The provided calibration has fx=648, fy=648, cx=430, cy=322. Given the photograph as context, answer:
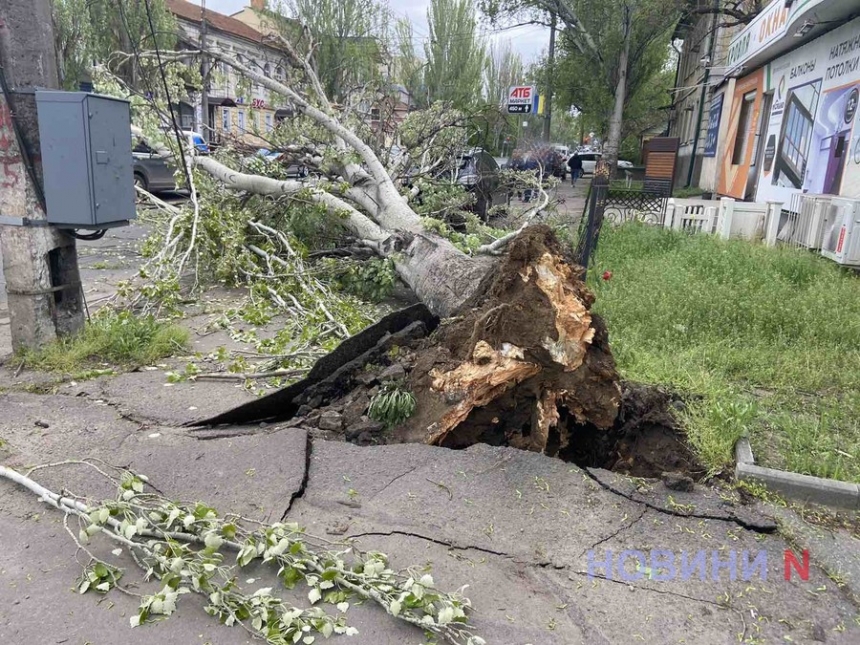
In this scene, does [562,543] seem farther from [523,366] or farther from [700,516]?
[523,366]

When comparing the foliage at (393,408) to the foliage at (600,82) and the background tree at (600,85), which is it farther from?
the background tree at (600,85)

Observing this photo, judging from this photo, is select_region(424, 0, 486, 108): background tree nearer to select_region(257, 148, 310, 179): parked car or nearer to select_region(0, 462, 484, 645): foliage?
select_region(257, 148, 310, 179): parked car

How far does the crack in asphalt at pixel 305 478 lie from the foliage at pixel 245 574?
20 cm

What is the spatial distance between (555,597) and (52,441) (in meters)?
2.94

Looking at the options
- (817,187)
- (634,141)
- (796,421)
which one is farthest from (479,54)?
(796,421)

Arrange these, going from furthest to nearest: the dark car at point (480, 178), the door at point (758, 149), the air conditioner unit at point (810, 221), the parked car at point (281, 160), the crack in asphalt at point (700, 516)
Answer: the door at point (758, 149), the dark car at point (480, 178), the parked car at point (281, 160), the air conditioner unit at point (810, 221), the crack in asphalt at point (700, 516)

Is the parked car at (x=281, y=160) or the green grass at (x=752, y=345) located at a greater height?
the parked car at (x=281, y=160)

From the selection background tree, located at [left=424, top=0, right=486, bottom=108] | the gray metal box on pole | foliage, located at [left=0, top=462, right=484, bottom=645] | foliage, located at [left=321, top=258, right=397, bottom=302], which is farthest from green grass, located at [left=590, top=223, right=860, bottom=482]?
background tree, located at [left=424, top=0, right=486, bottom=108]

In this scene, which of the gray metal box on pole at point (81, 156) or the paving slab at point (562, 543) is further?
the gray metal box on pole at point (81, 156)

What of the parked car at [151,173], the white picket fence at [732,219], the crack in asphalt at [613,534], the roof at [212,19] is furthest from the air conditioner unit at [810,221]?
the roof at [212,19]

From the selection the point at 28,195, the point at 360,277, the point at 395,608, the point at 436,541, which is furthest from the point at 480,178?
the point at 395,608

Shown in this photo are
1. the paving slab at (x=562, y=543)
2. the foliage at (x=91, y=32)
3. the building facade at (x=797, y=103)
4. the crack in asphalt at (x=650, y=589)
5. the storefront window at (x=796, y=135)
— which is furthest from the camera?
the foliage at (x=91, y=32)

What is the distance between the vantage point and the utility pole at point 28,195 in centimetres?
449

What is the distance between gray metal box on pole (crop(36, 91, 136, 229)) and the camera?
14.9ft
